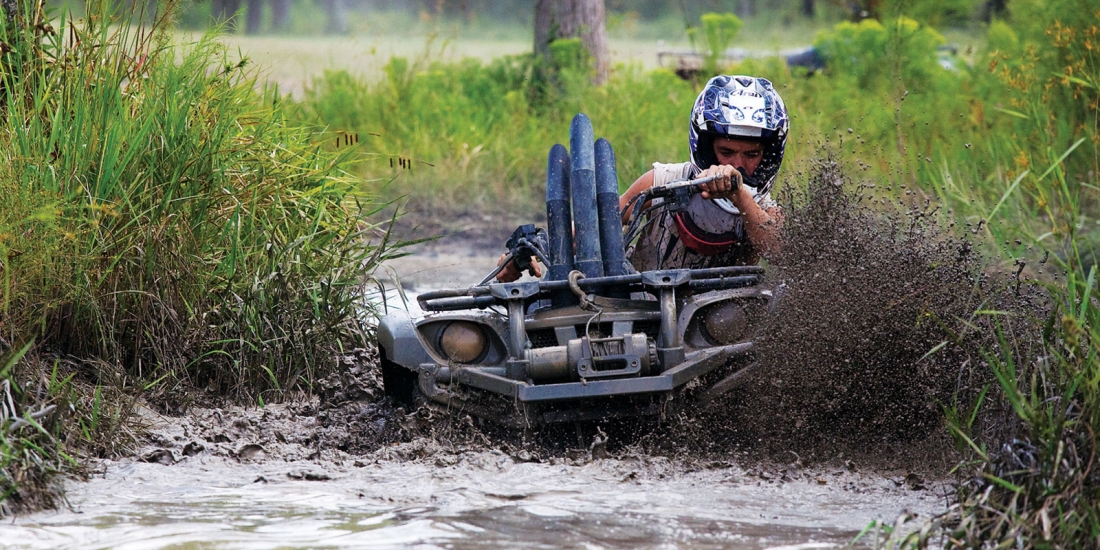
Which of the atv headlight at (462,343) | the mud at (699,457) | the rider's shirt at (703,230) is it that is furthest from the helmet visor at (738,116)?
the atv headlight at (462,343)

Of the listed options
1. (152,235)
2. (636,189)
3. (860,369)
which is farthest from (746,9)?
(860,369)

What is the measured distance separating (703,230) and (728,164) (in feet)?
0.95

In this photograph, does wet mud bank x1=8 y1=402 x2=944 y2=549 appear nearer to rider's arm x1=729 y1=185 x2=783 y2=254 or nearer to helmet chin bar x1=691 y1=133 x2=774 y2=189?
rider's arm x1=729 y1=185 x2=783 y2=254

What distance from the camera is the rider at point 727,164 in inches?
229

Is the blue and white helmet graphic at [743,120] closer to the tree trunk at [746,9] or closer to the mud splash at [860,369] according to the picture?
the mud splash at [860,369]

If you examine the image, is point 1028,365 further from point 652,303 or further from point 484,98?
point 484,98

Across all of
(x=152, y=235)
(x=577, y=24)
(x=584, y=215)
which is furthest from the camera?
(x=577, y=24)

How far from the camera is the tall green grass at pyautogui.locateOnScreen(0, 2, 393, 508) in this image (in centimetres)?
518

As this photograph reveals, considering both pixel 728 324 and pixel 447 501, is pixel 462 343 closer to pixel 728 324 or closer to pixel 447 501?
pixel 447 501

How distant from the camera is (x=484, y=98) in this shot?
1418 centimetres

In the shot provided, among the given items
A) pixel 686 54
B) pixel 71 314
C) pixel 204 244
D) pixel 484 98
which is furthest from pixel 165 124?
pixel 686 54

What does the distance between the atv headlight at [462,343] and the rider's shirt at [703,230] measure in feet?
3.49

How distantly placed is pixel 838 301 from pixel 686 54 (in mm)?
13854

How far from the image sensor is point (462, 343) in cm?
517
